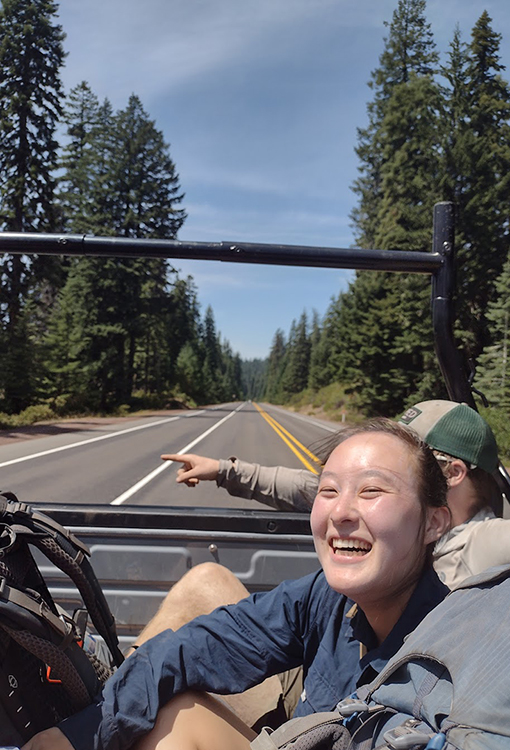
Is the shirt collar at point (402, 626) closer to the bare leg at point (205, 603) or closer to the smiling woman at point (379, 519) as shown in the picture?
the smiling woman at point (379, 519)

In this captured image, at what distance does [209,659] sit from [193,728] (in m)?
0.17

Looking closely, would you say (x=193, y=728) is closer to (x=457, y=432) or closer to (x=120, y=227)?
(x=457, y=432)

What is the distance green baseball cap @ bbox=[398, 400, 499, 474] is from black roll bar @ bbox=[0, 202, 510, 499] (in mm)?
201

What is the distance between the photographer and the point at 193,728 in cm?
172

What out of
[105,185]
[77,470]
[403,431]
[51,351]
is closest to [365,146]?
[105,185]

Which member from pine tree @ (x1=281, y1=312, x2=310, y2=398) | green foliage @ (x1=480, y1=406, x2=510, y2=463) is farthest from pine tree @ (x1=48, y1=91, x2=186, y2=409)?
pine tree @ (x1=281, y1=312, x2=310, y2=398)

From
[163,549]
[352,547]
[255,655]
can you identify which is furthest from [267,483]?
[352,547]

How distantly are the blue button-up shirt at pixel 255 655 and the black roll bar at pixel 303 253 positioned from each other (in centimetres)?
90

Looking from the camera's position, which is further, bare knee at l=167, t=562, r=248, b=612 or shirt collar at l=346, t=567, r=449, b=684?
bare knee at l=167, t=562, r=248, b=612

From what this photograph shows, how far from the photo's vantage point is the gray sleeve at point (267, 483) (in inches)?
123

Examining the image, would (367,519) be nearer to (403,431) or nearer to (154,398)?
(403,431)

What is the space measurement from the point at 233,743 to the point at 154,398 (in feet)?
141

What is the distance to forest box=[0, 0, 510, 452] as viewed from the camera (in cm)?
2347

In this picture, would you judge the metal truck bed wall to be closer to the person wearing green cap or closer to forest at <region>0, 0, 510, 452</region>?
the person wearing green cap
